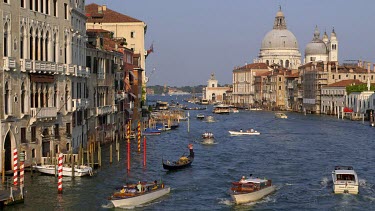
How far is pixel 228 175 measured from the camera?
31312mm

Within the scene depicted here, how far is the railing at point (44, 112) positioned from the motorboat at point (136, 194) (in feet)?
16.6

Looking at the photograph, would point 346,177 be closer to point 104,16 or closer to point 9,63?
point 9,63

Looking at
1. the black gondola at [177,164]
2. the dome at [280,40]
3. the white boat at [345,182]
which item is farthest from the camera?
the dome at [280,40]

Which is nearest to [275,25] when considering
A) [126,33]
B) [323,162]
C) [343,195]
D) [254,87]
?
[254,87]

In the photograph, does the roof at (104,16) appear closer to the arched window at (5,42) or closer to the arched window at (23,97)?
the arched window at (23,97)

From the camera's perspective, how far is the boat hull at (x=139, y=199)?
23.3 meters

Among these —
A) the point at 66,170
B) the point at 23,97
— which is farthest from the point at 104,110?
the point at 23,97

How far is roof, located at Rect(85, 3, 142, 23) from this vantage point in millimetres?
60562

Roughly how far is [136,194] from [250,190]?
3718 mm

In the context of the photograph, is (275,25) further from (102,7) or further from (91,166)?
(91,166)

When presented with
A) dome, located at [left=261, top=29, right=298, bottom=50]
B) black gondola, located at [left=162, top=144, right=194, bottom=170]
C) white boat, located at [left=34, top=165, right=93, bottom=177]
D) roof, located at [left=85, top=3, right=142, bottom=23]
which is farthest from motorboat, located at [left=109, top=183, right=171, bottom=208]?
dome, located at [left=261, top=29, right=298, bottom=50]

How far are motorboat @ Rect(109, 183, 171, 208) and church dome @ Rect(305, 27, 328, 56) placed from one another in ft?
400

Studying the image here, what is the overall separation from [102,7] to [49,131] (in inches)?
1392

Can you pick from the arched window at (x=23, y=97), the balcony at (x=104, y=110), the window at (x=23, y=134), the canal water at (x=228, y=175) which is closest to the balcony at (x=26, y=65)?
the arched window at (x=23, y=97)
